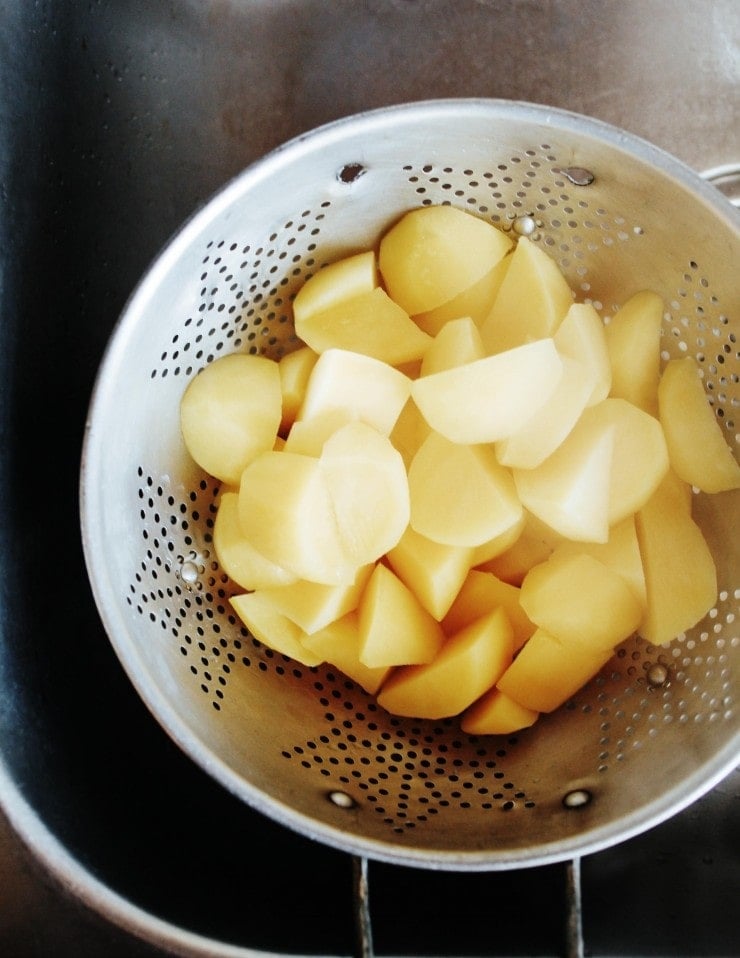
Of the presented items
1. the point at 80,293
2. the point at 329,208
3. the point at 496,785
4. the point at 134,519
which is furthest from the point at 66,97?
the point at 496,785

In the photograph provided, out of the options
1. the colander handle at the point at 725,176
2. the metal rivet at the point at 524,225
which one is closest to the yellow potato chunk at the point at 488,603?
the metal rivet at the point at 524,225

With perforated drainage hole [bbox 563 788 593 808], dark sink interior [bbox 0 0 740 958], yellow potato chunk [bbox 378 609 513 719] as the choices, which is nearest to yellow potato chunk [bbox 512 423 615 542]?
yellow potato chunk [bbox 378 609 513 719]

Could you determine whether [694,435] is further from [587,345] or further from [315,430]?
[315,430]

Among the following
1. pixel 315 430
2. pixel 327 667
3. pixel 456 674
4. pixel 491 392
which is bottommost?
pixel 327 667

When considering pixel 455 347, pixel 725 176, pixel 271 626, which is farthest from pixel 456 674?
pixel 725 176

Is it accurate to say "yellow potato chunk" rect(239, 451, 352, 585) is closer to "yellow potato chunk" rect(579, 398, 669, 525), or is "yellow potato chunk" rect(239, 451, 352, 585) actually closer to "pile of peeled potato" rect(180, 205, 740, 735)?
"pile of peeled potato" rect(180, 205, 740, 735)

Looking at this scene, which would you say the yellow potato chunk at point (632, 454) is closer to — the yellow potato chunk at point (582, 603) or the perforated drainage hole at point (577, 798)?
the yellow potato chunk at point (582, 603)

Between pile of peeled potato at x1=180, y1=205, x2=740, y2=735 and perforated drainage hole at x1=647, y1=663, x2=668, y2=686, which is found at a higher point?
pile of peeled potato at x1=180, y1=205, x2=740, y2=735
